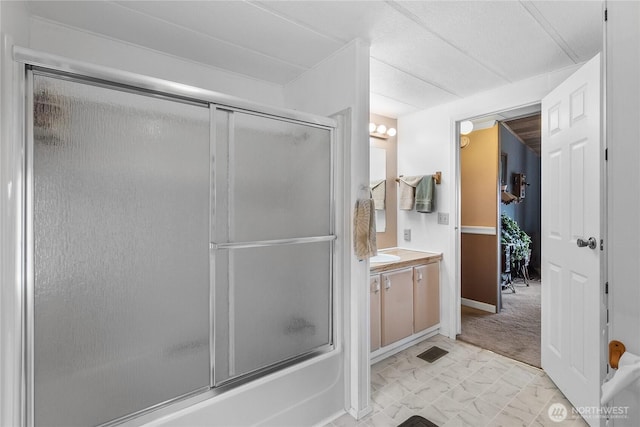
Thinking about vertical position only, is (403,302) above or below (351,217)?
below

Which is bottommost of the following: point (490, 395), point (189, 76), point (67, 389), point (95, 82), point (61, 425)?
point (490, 395)

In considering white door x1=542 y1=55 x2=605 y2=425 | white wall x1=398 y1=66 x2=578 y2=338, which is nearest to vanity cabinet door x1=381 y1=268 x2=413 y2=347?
white wall x1=398 y1=66 x2=578 y2=338

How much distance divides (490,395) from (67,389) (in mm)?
2416

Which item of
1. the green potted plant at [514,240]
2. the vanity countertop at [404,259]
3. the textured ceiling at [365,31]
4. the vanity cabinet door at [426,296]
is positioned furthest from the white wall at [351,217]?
the green potted plant at [514,240]

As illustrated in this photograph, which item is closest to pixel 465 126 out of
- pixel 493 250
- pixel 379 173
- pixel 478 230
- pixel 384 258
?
pixel 379 173

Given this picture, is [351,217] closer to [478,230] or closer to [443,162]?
[443,162]

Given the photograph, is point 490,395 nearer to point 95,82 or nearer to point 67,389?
point 67,389

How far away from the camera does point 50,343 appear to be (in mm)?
1147

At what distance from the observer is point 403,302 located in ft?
9.13

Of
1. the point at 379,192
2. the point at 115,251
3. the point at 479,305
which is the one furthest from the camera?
the point at 479,305

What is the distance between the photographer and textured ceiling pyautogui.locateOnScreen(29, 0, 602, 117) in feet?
5.37

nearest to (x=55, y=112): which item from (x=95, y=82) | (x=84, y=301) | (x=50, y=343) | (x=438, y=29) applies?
(x=95, y=82)

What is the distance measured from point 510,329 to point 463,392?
4.67 feet

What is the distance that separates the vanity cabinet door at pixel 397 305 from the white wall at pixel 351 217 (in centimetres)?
68
